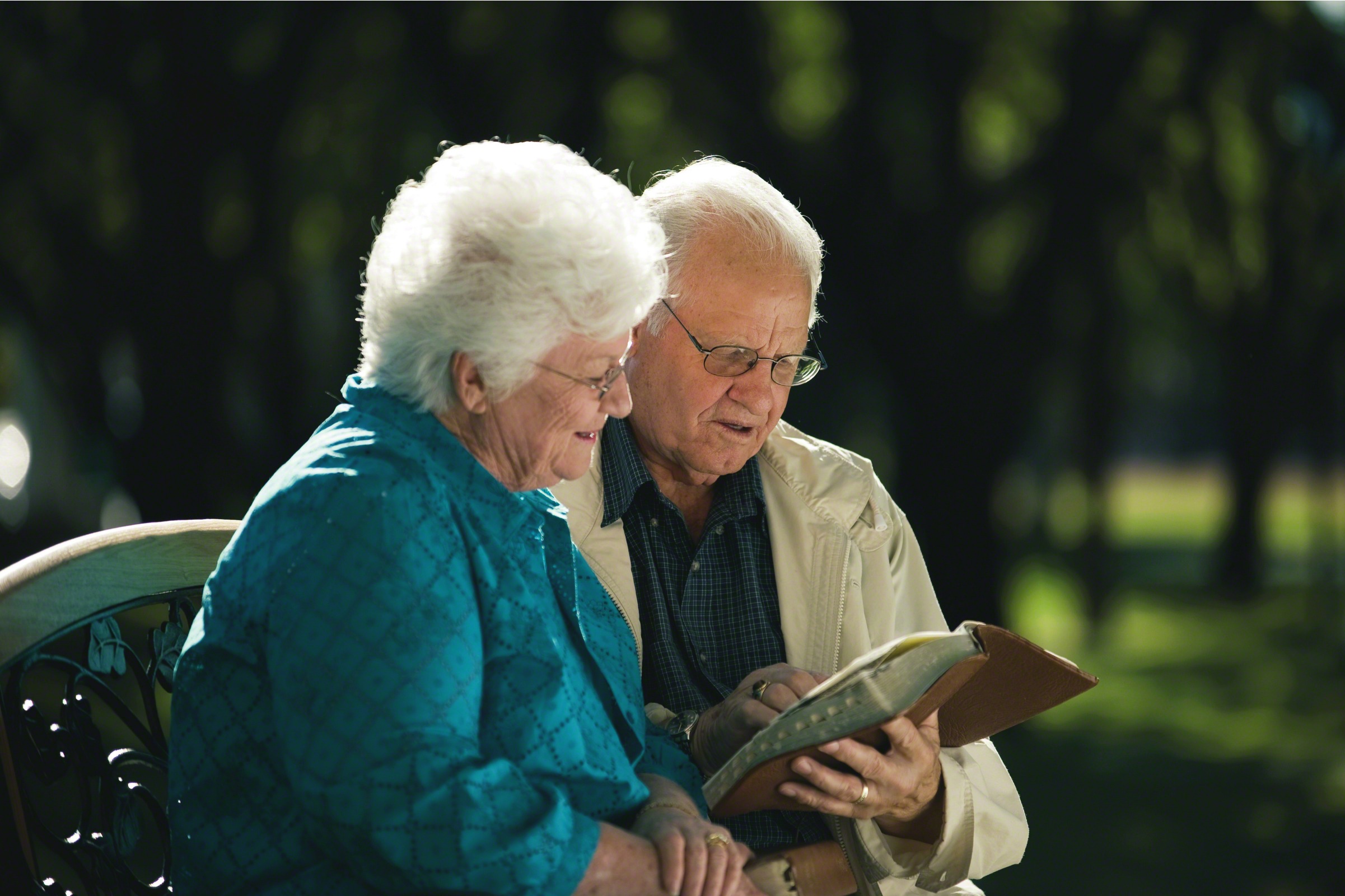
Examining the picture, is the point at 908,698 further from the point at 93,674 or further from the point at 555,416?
the point at 93,674

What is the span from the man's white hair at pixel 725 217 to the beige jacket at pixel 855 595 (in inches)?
13.4

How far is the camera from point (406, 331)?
1.78 metres

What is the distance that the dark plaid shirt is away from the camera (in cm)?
248

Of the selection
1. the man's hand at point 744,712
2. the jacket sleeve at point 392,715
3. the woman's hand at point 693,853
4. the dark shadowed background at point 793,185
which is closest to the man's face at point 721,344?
the man's hand at point 744,712

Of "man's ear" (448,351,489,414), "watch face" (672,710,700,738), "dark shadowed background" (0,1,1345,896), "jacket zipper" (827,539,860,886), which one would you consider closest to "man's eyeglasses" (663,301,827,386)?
"jacket zipper" (827,539,860,886)

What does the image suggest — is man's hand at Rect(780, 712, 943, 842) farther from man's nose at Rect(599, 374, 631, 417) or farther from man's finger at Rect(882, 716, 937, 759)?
man's nose at Rect(599, 374, 631, 417)

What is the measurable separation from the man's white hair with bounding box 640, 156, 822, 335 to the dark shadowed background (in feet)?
10.2

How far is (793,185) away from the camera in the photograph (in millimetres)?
5906

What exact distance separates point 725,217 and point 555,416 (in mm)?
734

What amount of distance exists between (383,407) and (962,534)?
14.9ft

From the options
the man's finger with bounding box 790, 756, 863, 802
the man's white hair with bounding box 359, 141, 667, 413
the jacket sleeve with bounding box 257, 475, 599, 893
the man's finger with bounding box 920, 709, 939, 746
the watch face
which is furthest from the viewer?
the watch face

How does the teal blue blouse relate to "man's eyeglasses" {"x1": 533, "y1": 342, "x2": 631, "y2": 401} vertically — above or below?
below

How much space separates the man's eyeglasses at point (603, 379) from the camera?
1.85 meters

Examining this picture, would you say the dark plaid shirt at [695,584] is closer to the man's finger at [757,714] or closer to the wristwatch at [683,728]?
the wristwatch at [683,728]
